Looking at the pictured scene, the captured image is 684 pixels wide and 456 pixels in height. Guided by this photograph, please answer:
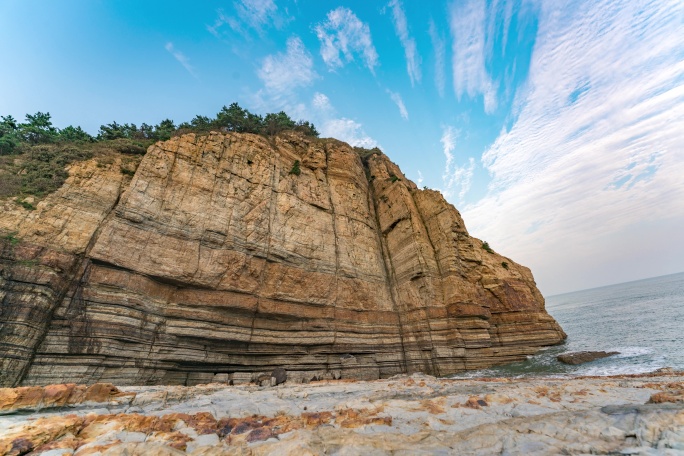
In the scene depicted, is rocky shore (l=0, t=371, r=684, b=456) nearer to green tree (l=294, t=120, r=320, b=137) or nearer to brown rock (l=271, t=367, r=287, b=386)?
brown rock (l=271, t=367, r=287, b=386)

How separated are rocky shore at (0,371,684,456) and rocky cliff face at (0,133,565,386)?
566 cm

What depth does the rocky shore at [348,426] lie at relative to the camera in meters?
4.14

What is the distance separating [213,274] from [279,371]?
18.5ft

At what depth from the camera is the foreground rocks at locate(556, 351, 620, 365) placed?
16375 millimetres

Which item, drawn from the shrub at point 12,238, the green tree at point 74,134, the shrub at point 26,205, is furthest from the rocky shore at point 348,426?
the green tree at point 74,134

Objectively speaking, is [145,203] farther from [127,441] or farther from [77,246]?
[127,441]

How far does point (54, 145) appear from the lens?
616 inches

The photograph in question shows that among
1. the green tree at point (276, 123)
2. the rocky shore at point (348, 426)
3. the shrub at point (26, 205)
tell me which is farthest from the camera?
the green tree at point (276, 123)

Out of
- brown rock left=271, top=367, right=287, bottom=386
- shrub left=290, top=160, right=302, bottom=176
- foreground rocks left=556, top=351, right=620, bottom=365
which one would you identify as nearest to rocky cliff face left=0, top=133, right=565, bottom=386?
shrub left=290, top=160, right=302, bottom=176

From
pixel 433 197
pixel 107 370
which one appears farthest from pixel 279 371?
pixel 433 197

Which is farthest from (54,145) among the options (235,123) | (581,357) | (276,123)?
(581,357)

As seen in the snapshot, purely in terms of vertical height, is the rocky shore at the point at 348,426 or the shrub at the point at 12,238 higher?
the shrub at the point at 12,238

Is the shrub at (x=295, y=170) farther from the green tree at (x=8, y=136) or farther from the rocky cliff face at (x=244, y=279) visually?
the green tree at (x=8, y=136)

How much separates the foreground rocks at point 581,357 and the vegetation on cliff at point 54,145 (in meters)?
26.3
